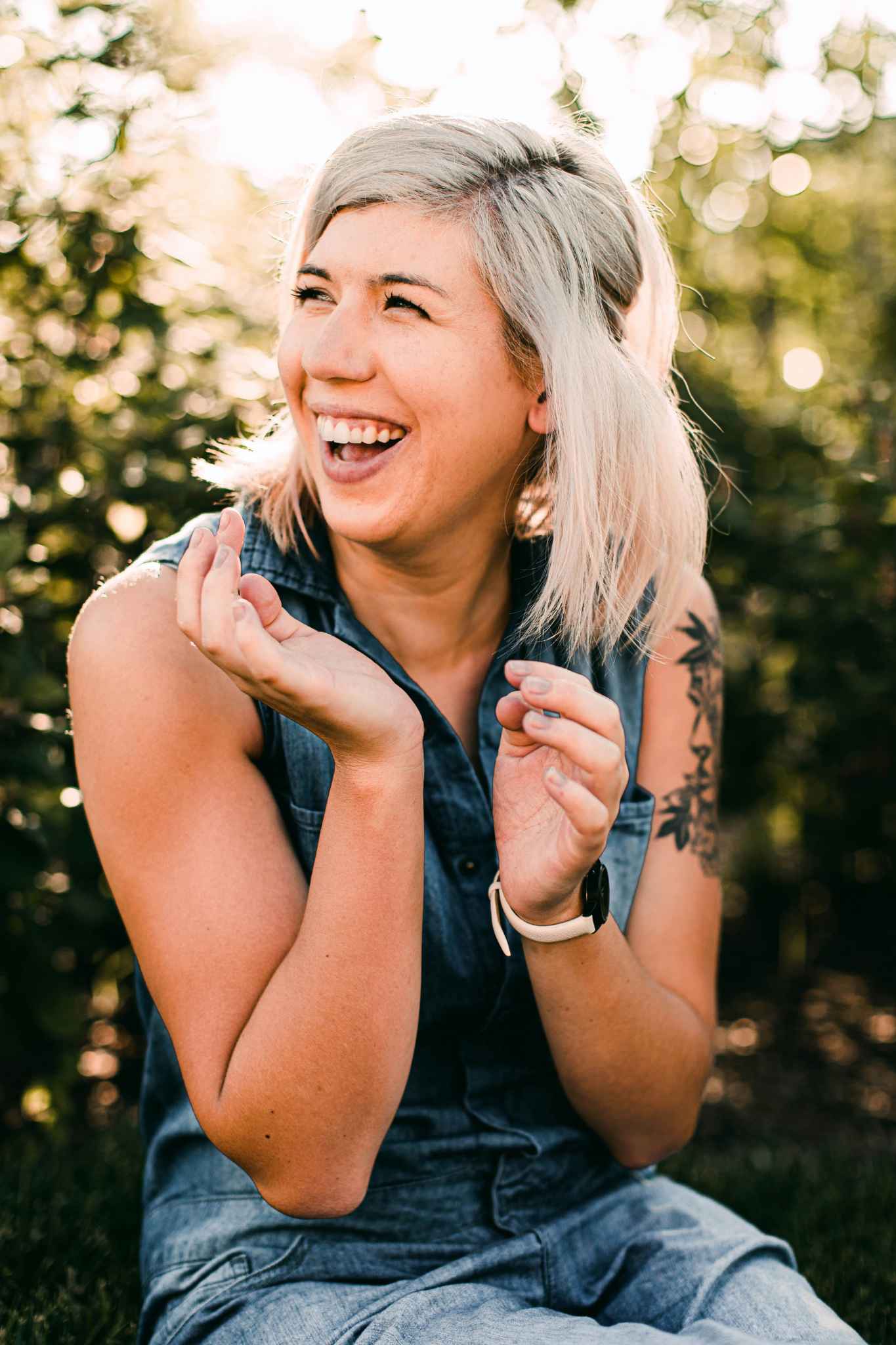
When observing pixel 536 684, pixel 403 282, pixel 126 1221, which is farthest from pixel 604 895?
pixel 126 1221

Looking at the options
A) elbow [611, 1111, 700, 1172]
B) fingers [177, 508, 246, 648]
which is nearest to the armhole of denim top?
fingers [177, 508, 246, 648]

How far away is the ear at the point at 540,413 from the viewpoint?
6.83ft

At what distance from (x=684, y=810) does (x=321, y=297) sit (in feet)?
3.61

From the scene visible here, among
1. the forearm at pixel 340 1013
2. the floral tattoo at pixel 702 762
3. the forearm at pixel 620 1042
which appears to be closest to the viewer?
the forearm at pixel 340 1013

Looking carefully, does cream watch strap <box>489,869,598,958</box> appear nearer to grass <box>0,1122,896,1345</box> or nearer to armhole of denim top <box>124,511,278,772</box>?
armhole of denim top <box>124,511,278,772</box>

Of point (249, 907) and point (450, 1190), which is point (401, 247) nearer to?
point (249, 907)

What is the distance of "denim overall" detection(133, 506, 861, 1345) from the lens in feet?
5.75

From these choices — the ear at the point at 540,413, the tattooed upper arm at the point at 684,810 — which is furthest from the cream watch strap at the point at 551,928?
the ear at the point at 540,413

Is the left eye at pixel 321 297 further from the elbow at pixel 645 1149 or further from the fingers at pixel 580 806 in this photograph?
the elbow at pixel 645 1149

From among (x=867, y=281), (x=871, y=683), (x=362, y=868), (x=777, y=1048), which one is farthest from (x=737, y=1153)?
(x=867, y=281)

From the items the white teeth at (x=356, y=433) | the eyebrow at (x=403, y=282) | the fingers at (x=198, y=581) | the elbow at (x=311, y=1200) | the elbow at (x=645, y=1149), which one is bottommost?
the elbow at (x=645, y=1149)

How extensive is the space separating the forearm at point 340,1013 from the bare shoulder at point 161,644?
0.25m

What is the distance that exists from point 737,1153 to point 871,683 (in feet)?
4.15

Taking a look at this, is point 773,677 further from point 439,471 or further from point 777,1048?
point 439,471
